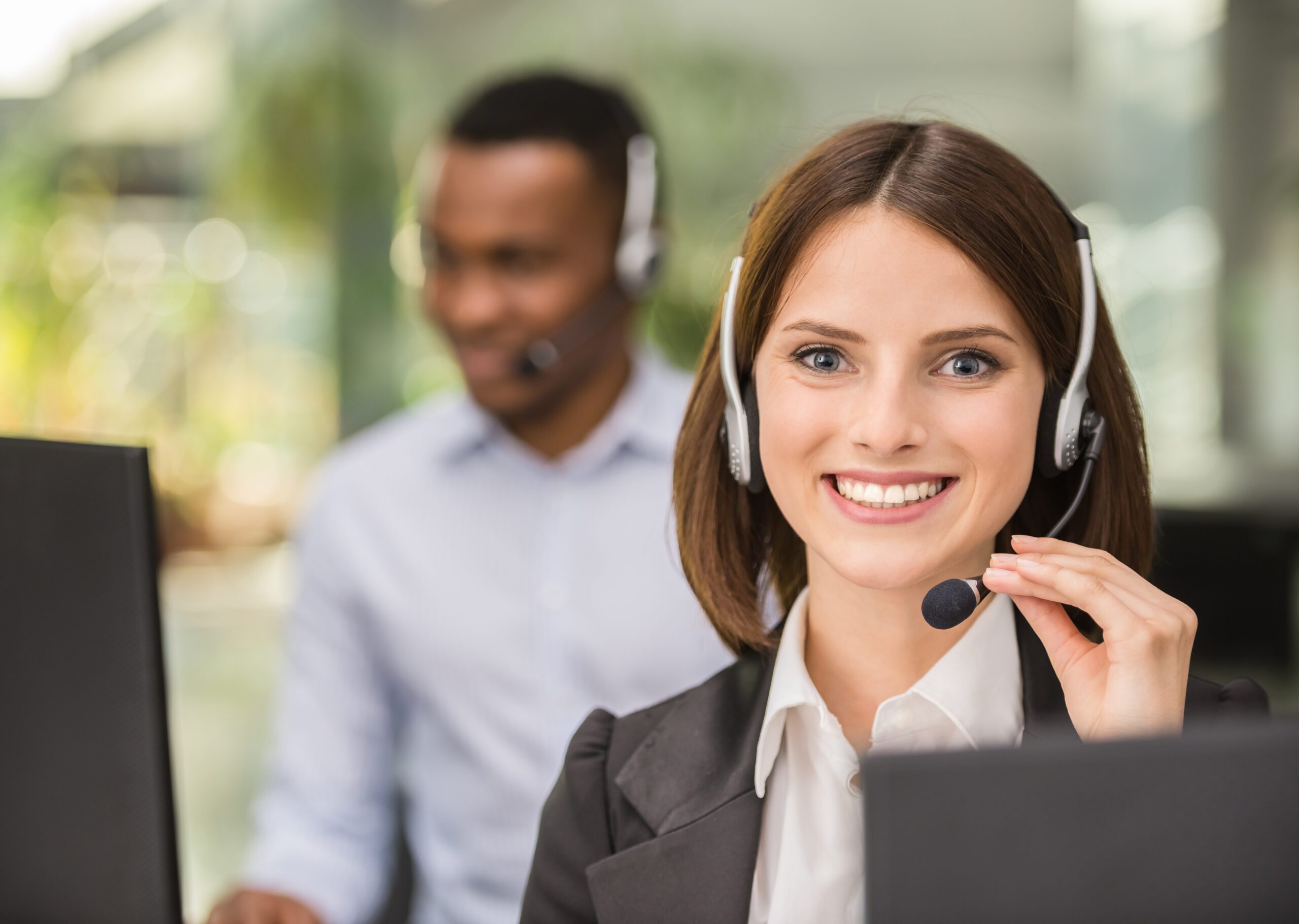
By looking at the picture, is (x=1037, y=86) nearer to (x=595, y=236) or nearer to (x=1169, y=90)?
(x=1169, y=90)

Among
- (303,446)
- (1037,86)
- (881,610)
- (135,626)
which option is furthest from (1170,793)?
(303,446)

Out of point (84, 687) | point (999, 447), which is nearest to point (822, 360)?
point (999, 447)

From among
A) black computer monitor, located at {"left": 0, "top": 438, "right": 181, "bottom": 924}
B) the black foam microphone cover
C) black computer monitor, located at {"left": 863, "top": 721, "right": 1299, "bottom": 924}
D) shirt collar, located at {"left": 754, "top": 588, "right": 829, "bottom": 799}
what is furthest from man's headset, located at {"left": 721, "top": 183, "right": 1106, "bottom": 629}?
black computer monitor, located at {"left": 0, "top": 438, "right": 181, "bottom": 924}

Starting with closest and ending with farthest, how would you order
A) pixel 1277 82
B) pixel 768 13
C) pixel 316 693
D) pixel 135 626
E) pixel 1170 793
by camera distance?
pixel 1170 793
pixel 135 626
pixel 316 693
pixel 1277 82
pixel 768 13

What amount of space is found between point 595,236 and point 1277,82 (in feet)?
6.31

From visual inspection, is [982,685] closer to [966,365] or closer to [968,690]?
[968,690]

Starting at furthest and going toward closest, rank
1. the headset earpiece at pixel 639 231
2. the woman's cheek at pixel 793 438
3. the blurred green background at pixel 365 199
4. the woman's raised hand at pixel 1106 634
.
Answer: the blurred green background at pixel 365 199 → the headset earpiece at pixel 639 231 → the woman's cheek at pixel 793 438 → the woman's raised hand at pixel 1106 634

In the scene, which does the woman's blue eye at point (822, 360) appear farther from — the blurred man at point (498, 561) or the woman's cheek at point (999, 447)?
the blurred man at point (498, 561)

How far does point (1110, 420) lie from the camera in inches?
36.7

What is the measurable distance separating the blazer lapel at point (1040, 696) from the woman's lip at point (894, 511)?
13 cm

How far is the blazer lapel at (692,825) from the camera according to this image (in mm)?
874

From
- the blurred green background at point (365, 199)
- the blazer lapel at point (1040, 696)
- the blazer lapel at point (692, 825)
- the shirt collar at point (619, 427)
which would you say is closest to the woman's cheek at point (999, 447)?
the blazer lapel at point (1040, 696)

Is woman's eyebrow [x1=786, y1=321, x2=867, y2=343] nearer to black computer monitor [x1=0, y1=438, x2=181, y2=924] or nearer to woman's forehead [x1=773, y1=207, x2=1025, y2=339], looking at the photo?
woman's forehead [x1=773, y1=207, x2=1025, y2=339]

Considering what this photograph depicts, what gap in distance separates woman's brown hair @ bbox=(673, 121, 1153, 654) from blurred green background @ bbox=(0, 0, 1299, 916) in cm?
184
